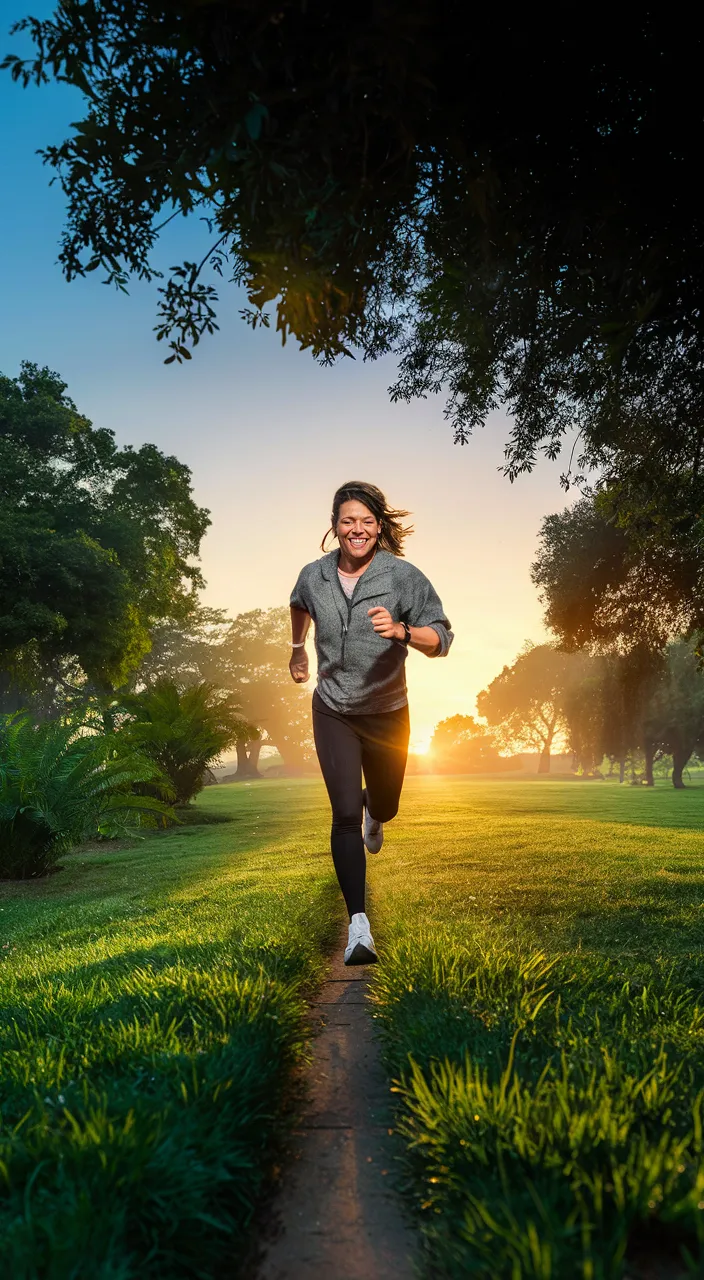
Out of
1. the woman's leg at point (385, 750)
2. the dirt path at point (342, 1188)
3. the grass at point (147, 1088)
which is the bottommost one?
the dirt path at point (342, 1188)

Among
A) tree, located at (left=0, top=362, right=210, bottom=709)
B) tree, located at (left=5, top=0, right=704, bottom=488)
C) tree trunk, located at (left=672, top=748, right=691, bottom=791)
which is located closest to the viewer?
tree, located at (left=5, top=0, right=704, bottom=488)

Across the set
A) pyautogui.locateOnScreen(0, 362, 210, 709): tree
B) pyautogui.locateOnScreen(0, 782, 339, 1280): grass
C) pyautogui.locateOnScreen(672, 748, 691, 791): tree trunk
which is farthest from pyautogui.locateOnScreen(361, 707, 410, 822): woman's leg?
pyautogui.locateOnScreen(672, 748, 691, 791): tree trunk

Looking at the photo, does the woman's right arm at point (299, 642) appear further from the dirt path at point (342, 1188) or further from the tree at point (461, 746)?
the tree at point (461, 746)

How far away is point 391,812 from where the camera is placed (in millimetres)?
5316

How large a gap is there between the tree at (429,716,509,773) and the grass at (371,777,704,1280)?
229ft

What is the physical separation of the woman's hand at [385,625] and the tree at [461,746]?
231 ft

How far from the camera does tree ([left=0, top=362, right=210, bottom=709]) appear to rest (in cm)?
2289

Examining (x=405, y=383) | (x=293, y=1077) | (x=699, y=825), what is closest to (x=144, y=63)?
(x=293, y=1077)

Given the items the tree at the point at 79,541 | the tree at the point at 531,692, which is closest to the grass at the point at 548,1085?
the tree at the point at 79,541

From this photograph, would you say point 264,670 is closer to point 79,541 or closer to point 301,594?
point 79,541

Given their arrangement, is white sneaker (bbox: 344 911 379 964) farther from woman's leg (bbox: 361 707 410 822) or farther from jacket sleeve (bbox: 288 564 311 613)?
jacket sleeve (bbox: 288 564 311 613)

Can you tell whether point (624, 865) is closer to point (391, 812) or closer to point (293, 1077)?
point (391, 812)

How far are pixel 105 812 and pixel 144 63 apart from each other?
7.76 metres

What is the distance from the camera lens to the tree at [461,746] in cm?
7450
